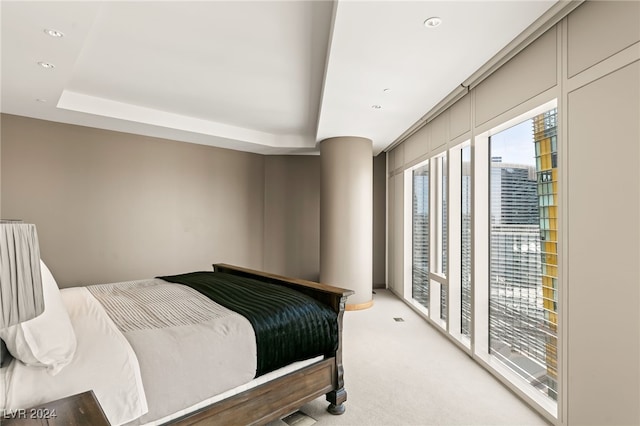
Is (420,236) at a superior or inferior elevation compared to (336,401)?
superior

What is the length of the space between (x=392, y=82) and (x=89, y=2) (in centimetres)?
212

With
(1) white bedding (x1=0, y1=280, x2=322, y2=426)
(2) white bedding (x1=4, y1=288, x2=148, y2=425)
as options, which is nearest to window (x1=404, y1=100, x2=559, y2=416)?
(1) white bedding (x1=0, y1=280, x2=322, y2=426)

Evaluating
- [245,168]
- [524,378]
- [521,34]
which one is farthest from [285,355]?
[245,168]

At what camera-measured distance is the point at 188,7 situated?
2141 mm

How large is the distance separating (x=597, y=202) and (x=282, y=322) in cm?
184

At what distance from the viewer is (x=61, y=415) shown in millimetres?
1072

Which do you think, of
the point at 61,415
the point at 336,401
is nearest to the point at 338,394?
the point at 336,401

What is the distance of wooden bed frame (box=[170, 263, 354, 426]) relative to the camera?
1.67 m

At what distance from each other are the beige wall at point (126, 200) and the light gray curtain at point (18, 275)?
3.93m

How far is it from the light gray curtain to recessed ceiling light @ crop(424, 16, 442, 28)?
6.84 feet

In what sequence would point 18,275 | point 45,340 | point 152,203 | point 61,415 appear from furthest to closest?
1. point 152,203
2. point 45,340
3. point 61,415
4. point 18,275

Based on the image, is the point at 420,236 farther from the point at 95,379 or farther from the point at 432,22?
the point at 95,379

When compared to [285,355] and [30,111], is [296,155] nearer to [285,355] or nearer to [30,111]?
[30,111]

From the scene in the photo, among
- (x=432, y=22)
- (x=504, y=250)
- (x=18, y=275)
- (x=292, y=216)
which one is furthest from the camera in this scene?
(x=292, y=216)
